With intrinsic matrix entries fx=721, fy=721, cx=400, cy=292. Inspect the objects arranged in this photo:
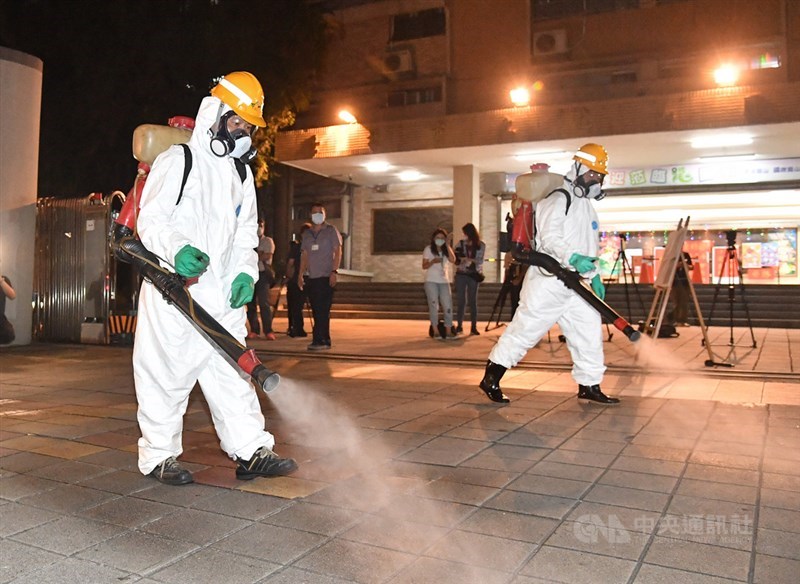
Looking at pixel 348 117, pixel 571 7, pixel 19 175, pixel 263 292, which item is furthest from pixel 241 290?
pixel 571 7

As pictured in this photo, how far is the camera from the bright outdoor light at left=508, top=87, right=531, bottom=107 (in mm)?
18016

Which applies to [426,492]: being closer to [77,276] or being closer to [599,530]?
[599,530]

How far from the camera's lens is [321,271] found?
395 inches

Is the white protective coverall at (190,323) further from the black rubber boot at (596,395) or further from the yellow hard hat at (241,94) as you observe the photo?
the black rubber boot at (596,395)

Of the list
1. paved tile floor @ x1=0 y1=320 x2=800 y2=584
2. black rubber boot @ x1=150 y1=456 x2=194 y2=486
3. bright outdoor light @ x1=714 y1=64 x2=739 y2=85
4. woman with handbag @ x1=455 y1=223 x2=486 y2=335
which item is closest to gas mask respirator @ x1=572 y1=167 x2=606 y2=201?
paved tile floor @ x1=0 y1=320 x2=800 y2=584

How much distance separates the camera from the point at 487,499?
135 inches

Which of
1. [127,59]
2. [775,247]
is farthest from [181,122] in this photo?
[775,247]

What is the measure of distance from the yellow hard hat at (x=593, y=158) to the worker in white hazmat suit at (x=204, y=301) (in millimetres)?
3026

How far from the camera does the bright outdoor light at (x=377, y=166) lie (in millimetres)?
20602

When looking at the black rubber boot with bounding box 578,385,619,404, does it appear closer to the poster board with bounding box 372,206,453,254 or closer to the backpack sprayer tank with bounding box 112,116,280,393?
the backpack sprayer tank with bounding box 112,116,280,393

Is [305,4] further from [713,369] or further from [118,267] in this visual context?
[713,369]

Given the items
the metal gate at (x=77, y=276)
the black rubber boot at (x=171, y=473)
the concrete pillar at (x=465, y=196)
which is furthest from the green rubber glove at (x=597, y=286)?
the concrete pillar at (x=465, y=196)

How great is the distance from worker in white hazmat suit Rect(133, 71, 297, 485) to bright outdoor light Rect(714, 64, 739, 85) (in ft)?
50.8

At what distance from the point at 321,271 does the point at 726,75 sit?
1157 cm
